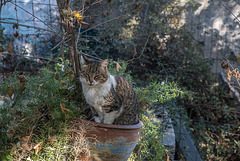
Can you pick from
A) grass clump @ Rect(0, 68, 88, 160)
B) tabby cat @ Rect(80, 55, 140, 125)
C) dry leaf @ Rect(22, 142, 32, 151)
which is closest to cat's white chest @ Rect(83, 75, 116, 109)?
tabby cat @ Rect(80, 55, 140, 125)

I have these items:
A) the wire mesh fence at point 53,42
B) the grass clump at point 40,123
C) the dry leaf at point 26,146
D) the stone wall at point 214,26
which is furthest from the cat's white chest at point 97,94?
the stone wall at point 214,26

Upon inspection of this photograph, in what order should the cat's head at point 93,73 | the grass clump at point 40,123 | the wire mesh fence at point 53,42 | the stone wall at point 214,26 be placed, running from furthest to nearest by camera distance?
the stone wall at point 214,26 → the wire mesh fence at point 53,42 → the cat's head at point 93,73 → the grass clump at point 40,123

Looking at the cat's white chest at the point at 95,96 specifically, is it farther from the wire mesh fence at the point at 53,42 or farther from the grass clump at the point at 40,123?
the wire mesh fence at the point at 53,42

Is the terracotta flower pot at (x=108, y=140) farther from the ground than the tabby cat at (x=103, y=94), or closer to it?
closer to it

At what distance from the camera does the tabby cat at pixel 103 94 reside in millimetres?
2133

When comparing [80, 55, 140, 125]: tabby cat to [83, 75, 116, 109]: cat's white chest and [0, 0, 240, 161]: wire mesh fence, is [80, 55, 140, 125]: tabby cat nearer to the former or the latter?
[83, 75, 116, 109]: cat's white chest

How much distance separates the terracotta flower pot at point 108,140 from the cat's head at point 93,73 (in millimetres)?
332

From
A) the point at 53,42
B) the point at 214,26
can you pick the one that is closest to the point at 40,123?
the point at 53,42

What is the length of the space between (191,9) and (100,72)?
389 centimetres

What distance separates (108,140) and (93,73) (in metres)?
0.55

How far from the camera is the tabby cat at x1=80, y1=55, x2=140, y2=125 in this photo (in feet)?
7.00

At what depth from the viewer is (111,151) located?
2.03 meters

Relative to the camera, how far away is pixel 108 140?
198cm

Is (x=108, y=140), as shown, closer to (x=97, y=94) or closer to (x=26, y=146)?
(x=97, y=94)
